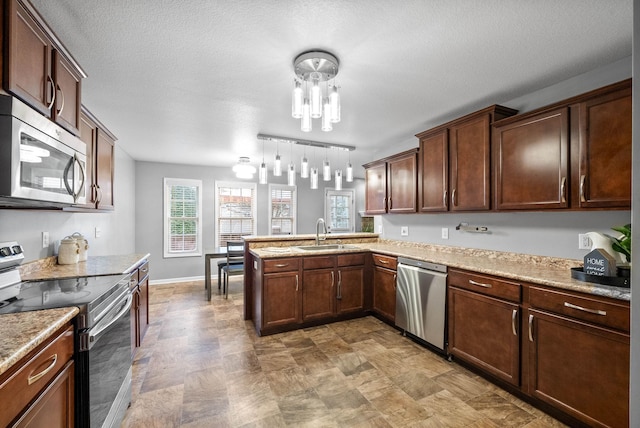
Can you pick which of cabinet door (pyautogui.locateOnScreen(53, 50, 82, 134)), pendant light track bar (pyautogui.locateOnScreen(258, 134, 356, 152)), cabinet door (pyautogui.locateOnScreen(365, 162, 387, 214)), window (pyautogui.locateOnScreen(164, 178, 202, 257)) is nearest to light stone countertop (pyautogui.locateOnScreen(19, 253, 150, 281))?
cabinet door (pyautogui.locateOnScreen(53, 50, 82, 134))

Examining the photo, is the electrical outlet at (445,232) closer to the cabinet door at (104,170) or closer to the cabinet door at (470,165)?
the cabinet door at (470,165)

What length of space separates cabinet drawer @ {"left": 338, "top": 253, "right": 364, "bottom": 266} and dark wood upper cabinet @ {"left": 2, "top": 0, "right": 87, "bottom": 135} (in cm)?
269

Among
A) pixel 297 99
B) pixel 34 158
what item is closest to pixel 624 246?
pixel 297 99

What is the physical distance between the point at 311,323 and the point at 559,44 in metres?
3.26

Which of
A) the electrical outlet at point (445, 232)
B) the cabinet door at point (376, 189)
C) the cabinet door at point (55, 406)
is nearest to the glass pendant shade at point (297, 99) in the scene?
the cabinet door at point (55, 406)

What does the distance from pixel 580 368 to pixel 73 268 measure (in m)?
3.65

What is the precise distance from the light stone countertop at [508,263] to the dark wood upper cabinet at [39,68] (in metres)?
1.94

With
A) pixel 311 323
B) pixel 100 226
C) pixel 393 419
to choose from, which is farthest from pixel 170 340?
pixel 393 419

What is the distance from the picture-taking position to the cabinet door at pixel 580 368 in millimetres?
1522

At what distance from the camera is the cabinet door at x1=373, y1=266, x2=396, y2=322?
10.6ft

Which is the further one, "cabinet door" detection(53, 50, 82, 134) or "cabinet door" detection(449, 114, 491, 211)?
"cabinet door" detection(449, 114, 491, 211)

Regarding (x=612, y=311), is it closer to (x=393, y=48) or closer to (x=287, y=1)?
(x=393, y=48)

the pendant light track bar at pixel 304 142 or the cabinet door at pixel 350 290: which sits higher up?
the pendant light track bar at pixel 304 142

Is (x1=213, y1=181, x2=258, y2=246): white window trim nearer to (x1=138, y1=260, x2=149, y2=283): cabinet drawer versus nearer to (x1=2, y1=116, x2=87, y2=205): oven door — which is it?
(x1=138, y1=260, x2=149, y2=283): cabinet drawer
